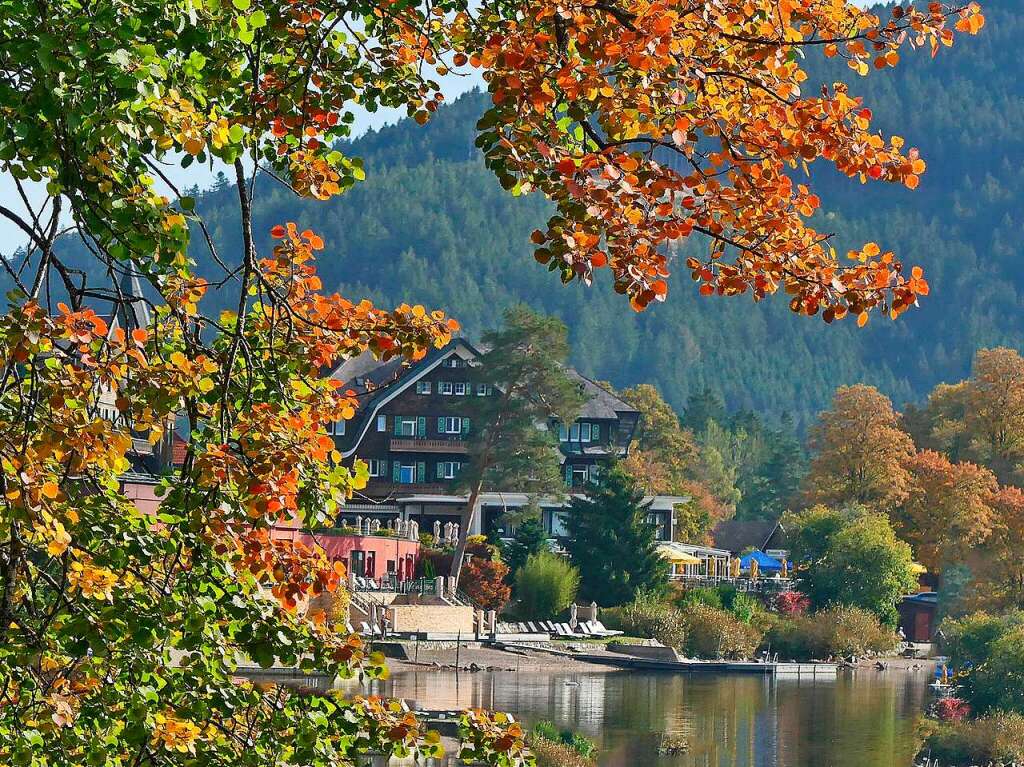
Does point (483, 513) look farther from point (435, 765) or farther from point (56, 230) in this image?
point (56, 230)

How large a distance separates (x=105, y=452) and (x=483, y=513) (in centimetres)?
7588

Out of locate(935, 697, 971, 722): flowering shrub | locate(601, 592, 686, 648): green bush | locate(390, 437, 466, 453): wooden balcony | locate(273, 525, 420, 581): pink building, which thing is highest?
locate(390, 437, 466, 453): wooden balcony

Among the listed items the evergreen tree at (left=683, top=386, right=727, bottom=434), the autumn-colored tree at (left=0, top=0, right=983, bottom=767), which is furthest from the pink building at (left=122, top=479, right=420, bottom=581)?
the evergreen tree at (left=683, top=386, right=727, bottom=434)

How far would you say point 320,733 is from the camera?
7637mm

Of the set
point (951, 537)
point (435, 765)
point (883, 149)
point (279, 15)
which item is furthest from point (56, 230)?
point (951, 537)

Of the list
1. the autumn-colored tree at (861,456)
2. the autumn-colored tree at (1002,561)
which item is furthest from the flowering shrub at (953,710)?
the autumn-colored tree at (861,456)

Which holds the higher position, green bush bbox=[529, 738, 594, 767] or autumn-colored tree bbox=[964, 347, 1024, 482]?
autumn-colored tree bbox=[964, 347, 1024, 482]

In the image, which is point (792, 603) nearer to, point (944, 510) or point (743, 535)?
point (944, 510)

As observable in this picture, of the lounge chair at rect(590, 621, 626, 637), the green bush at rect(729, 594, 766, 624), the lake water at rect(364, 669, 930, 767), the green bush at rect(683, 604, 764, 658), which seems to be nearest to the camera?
the lake water at rect(364, 669, 930, 767)

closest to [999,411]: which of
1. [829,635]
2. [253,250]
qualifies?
[829,635]

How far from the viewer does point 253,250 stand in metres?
7.29

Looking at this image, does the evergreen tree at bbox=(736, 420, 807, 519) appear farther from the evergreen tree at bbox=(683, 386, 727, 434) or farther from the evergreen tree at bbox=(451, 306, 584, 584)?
the evergreen tree at bbox=(451, 306, 584, 584)

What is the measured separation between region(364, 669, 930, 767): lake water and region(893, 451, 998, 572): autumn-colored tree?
17375 mm

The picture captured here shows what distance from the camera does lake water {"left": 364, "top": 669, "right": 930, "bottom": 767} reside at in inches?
1467
